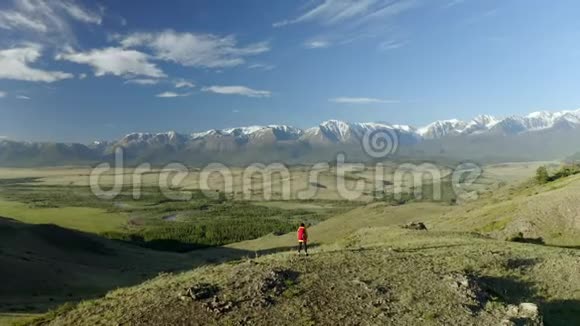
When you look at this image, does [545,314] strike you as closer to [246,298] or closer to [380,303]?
[380,303]

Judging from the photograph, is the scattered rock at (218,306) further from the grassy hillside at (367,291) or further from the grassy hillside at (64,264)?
the grassy hillside at (64,264)

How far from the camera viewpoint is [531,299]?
106 ft

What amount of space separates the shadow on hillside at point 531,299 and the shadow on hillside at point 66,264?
703 inches

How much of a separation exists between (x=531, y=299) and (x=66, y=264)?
69012mm

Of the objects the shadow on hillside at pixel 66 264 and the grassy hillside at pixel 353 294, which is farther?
the shadow on hillside at pixel 66 264

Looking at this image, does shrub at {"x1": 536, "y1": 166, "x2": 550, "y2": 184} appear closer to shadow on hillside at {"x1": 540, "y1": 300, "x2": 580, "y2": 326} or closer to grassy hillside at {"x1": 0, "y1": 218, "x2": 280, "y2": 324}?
grassy hillside at {"x1": 0, "y1": 218, "x2": 280, "y2": 324}

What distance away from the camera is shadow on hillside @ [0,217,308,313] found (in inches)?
2163

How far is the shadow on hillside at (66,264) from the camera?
54938 millimetres

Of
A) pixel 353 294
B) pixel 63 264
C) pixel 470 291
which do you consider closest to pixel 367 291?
pixel 353 294

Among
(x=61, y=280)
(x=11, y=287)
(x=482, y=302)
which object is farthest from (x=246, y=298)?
(x=61, y=280)

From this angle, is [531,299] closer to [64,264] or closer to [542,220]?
[542,220]

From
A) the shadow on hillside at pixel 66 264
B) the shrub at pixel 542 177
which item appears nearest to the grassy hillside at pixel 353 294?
the shadow on hillside at pixel 66 264

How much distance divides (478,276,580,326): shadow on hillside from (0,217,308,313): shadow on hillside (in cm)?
1785

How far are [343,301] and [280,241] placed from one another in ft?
302
